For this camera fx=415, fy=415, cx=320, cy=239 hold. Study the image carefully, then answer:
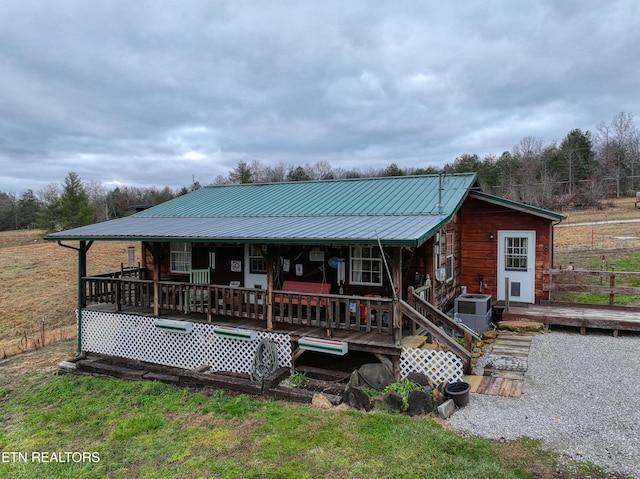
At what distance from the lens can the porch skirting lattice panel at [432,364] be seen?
24.9 ft

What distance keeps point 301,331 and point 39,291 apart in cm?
1676

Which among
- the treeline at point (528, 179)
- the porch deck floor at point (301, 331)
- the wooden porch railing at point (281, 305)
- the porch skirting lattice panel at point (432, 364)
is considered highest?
the treeline at point (528, 179)

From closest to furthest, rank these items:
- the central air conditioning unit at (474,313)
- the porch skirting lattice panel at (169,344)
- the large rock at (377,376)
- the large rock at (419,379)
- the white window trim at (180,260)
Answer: the large rock at (419,379), the large rock at (377,376), the porch skirting lattice panel at (169,344), the central air conditioning unit at (474,313), the white window trim at (180,260)

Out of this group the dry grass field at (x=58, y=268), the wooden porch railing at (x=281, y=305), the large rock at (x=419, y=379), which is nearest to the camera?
the large rock at (x=419, y=379)

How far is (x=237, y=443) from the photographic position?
6.00 meters

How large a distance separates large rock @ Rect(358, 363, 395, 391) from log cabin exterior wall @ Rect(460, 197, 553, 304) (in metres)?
6.63

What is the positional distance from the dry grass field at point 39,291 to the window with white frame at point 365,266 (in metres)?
10.3

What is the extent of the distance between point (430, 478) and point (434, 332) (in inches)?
126

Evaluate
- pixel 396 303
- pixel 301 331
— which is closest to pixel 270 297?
pixel 301 331

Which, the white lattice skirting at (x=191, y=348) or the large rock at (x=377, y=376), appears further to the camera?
the white lattice skirting at (x=191, y=348)

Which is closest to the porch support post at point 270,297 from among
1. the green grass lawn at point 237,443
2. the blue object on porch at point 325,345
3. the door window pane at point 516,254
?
the blue object on porch at point 325,345

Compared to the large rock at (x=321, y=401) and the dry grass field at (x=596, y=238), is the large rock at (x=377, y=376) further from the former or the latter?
the dry grass field at (x=596, y=238)

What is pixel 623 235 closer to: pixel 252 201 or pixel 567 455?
pixel 252 201

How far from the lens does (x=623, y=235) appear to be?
22656mm
